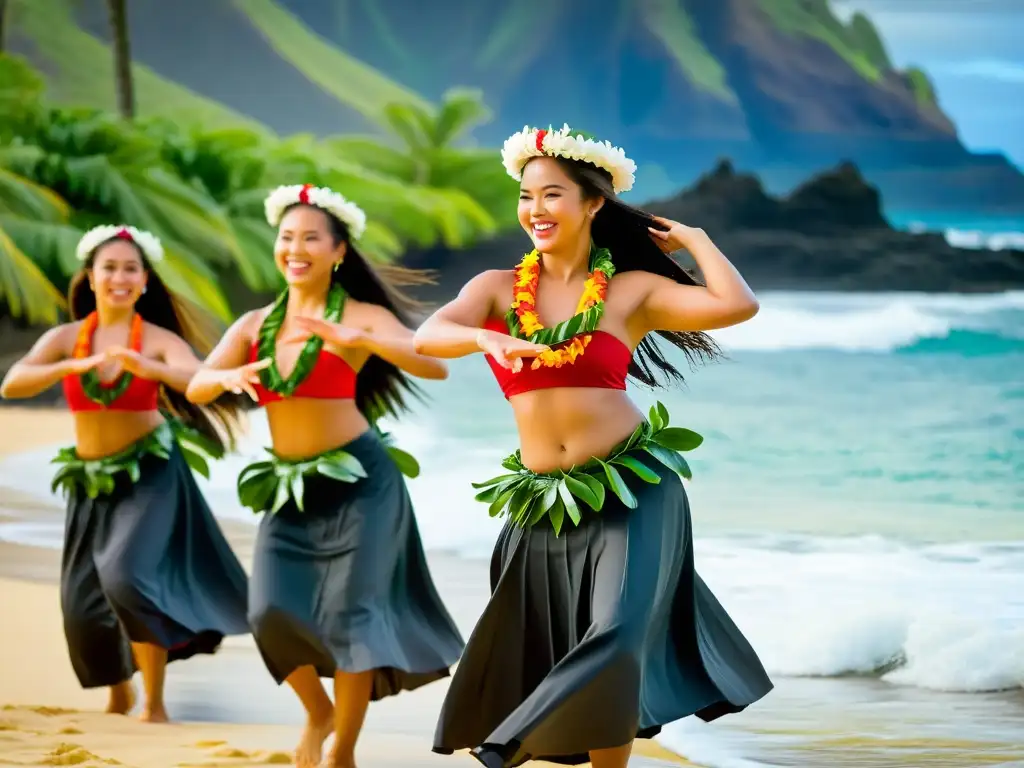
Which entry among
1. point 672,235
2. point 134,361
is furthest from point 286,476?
point 672,235

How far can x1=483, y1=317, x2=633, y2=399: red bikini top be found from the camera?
373 centimetres

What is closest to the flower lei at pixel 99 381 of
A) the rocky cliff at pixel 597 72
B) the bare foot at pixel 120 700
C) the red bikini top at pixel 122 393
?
the red bikini top at pixel 122 393

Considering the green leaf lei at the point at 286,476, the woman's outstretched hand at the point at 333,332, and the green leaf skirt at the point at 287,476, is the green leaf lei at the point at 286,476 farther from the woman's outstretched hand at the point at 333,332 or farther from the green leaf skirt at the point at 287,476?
the woman's outstretched hand at the point at 333,332

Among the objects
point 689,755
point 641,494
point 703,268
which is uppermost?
point 703,268

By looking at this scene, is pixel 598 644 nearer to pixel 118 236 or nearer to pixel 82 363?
pixel 82 363

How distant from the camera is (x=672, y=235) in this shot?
12.4 ft

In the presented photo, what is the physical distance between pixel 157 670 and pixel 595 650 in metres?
2.10

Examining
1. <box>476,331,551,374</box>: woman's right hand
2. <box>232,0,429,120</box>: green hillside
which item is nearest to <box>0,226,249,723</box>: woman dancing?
<box>476,331,551,374</box>: woman's right hand

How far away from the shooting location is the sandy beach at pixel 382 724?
476 centimetres

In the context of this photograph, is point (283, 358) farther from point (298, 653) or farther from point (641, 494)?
point (641, 494)

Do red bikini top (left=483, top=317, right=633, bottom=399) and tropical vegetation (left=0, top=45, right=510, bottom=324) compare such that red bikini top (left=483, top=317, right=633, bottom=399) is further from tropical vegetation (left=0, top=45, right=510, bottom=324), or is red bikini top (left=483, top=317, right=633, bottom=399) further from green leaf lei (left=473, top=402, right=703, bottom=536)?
tropical vegetation (left=0, top=45, right=510, bottom=324)

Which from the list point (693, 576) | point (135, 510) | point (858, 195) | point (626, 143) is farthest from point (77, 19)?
point (693, 576)

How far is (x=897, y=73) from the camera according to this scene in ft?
68.0

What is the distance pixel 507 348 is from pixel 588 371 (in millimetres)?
295
